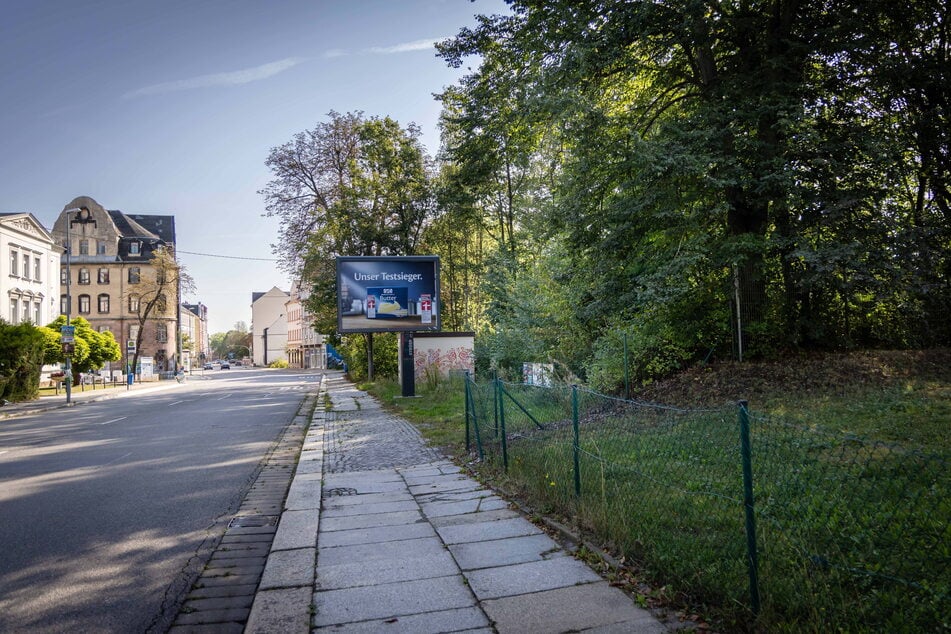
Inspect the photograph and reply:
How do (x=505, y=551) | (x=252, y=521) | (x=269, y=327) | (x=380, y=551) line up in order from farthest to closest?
(x=269, y=327), (x=252, y=521), (x=380, y=551), (x=505, y=551)

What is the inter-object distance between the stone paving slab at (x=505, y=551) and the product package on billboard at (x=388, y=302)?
16.9 metres

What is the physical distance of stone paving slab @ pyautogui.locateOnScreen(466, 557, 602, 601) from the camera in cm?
403

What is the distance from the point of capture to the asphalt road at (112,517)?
4.08 m

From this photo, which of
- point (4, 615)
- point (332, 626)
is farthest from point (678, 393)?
point (4, 615)

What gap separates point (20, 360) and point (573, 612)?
1151 inches

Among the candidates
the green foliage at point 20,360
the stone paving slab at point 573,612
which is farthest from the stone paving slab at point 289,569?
the green foliage at point 20,360

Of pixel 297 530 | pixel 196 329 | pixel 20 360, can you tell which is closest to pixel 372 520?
pixel 297 530

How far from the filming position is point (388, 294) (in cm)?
2161

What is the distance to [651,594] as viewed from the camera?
3.80 meters

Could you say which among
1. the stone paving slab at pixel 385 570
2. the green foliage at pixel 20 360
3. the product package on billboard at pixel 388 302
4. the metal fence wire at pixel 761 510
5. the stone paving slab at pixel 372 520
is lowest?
the stone paving slab at pixel 372 520

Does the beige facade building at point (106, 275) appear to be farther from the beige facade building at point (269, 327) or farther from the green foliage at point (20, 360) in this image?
the beige facade building at point (269, 327)

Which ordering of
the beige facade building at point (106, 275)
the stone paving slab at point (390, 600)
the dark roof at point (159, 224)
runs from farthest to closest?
the dark roof at point (159, 224), the beige facade building at point (106, 275), the stone paving slab at point (390, 600)

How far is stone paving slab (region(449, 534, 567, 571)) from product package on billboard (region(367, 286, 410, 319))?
55.4 feet

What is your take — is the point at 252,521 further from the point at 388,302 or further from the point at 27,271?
the point at 27,271
